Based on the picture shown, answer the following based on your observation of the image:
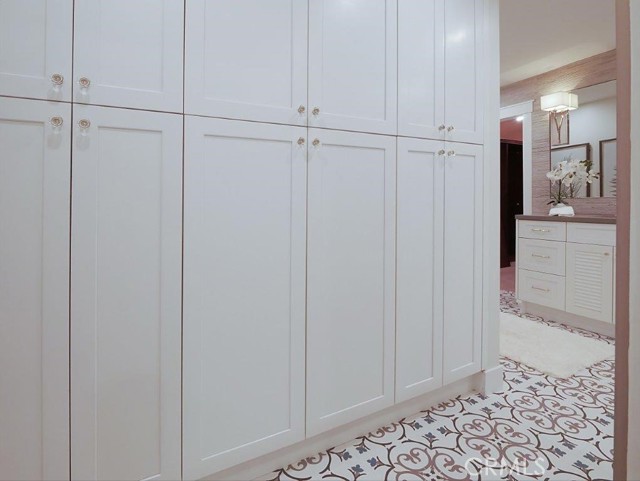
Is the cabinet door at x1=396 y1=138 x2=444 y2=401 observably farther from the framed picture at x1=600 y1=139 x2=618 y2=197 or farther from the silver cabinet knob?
the framed picture at x1=600 y1=139 x2=618 y2=197

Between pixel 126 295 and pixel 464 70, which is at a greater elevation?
pixel 464 70

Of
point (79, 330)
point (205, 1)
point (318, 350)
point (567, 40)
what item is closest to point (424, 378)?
point (318, 350)

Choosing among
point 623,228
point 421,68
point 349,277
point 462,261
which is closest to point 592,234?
point 462,261

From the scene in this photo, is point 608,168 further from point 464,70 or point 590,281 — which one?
point 464,70

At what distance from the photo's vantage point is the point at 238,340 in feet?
4.68

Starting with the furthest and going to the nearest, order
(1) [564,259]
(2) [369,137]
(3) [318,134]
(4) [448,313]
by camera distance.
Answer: (1) [564,259] → (4) [448,313] → (2) [369,137] → (3) [318,134]

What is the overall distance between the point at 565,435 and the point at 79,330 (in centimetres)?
212

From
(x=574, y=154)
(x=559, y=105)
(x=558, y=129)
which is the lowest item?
(x=574, y=154)

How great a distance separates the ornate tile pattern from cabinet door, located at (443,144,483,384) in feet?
0.77

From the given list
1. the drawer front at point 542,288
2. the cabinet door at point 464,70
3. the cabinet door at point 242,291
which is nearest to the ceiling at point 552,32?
the cabinet door at point 464,70

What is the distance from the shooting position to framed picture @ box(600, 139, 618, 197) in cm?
359

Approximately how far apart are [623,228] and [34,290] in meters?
1.45

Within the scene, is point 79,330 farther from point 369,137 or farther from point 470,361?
point 470,361

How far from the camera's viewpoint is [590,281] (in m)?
3.19
